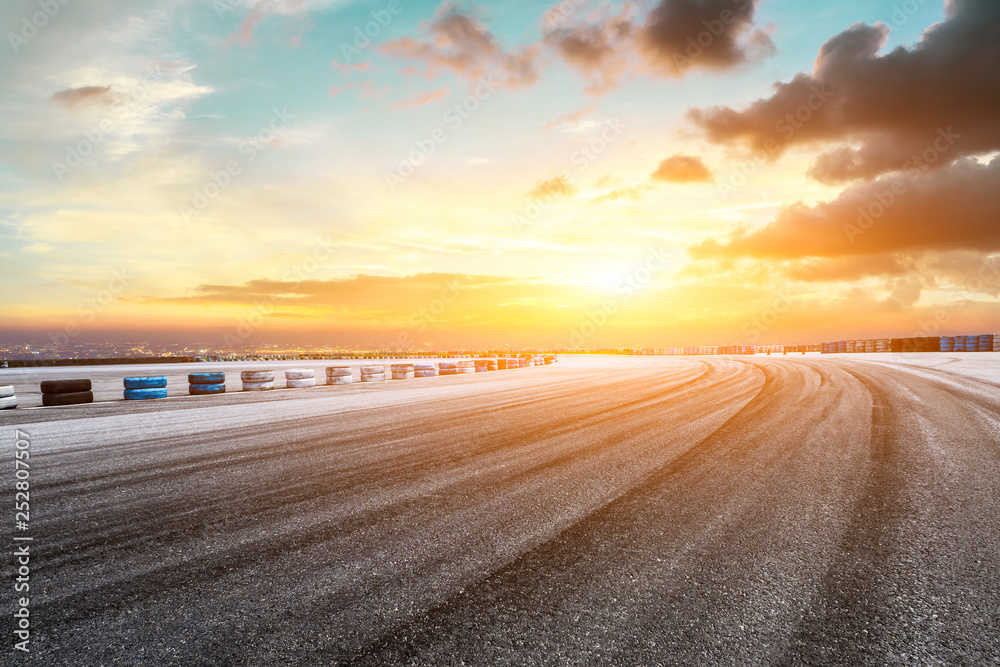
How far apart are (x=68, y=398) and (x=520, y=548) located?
1665 cm

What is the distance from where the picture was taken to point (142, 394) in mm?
16531

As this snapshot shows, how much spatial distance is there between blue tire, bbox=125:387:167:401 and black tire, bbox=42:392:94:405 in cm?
101

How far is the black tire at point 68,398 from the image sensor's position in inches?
578

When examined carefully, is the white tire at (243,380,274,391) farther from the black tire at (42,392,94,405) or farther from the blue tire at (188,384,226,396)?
the black tire at (42,392,94,405)

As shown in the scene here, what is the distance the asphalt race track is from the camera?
278cm

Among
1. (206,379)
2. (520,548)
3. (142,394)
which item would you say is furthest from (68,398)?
(520,548)

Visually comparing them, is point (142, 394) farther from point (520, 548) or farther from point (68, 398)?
point (520, 548)

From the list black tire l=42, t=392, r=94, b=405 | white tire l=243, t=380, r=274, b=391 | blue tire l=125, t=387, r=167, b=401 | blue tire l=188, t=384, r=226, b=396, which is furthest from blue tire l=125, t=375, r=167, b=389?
white tire l=243, t=380, r=274, b=391

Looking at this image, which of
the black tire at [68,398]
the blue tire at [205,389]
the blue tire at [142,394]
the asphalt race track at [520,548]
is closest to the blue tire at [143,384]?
the blue tire at [142,394]

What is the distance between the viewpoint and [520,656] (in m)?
2.63

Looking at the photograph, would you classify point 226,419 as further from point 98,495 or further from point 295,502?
point 295,502

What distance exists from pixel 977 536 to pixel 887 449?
3609 millimetres

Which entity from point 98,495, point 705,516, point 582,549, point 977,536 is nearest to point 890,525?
point 977,536

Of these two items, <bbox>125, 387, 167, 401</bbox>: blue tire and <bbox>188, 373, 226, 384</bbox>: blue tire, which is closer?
<bbox>125, 387, 167, 401</bbox>: blue tire
